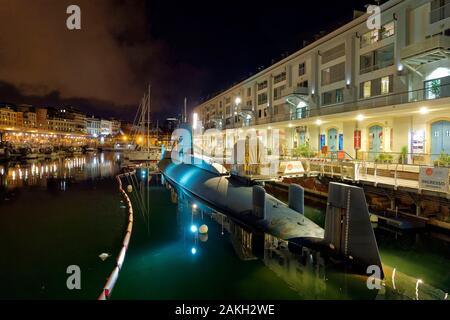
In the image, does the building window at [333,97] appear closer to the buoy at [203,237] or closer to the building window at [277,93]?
the building window at [277,93]

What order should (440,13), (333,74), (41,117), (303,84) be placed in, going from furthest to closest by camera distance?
(41,117) < (303,84) < (333,74) < (440,13)

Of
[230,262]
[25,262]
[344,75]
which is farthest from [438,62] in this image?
Answer: [25,262]

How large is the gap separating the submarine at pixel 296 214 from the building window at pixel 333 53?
63.4 ft

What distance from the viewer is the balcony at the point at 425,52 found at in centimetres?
2072

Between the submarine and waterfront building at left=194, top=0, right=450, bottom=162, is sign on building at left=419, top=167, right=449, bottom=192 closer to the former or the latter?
waterfront building at left=194, top=0, right=450, bottom=162

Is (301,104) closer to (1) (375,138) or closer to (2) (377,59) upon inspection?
(2) (377,59)

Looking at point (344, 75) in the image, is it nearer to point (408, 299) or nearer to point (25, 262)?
point (408, 299)

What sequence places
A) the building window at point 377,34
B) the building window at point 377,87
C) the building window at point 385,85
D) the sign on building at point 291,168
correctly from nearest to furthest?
the sign on building at point 291,168 → the building window at point 377,34 → the building window at point 377,87 → the building window at point 385,85

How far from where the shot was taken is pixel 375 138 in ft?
92.4

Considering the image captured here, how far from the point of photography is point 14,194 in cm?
2898

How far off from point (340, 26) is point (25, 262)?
1347 inches

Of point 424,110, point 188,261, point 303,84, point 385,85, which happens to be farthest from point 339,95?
point 188,261

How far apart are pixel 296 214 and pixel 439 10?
19.0 m

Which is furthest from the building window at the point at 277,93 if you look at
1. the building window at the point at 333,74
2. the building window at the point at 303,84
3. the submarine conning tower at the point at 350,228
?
the submarine conning tower at the point at 350,228
